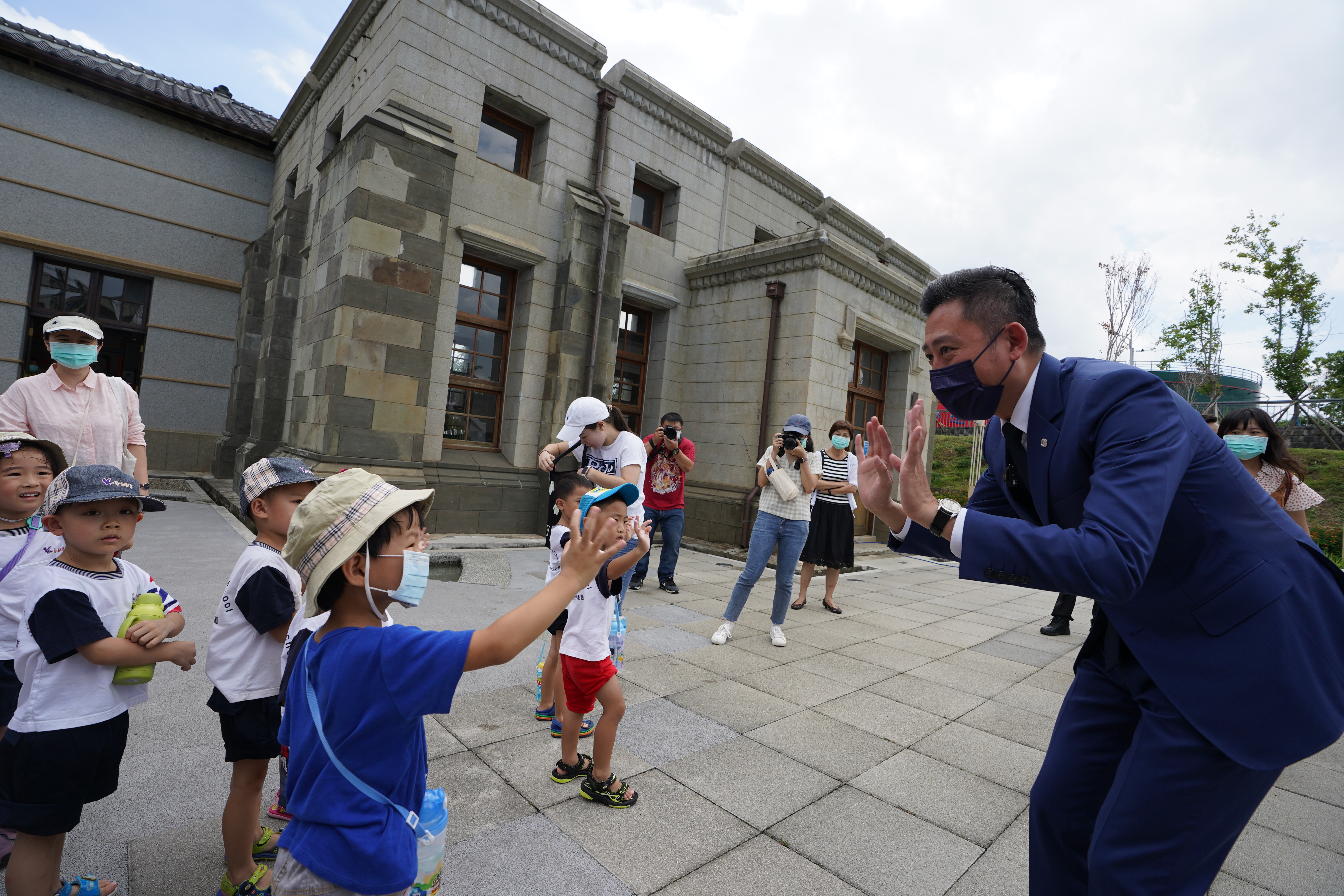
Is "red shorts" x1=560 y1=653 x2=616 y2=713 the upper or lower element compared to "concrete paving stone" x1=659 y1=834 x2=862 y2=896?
upper

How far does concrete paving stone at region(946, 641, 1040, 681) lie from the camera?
17.1ft

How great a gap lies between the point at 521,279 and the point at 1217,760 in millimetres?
9970

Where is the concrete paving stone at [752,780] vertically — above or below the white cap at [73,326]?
below

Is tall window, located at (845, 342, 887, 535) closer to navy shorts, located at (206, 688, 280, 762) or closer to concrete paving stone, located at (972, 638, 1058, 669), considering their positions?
concrete paving stone, located at (972, 638, 1058, 669)

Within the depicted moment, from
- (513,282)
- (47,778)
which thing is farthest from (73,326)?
(513,282)

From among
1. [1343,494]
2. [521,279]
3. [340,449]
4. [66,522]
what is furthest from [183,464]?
[1343,494]

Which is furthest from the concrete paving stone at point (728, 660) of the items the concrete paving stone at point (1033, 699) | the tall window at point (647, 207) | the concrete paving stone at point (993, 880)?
the tall window at point (647, 207)

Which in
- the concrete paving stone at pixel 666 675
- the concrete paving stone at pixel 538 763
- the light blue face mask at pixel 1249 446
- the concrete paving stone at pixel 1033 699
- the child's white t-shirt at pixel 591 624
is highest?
the light blue face mask at pixel 1249 446

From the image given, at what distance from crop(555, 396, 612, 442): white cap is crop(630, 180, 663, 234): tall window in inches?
310

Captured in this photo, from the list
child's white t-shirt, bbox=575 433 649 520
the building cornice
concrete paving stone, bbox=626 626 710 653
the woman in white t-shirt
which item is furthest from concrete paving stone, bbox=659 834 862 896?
the building cornice

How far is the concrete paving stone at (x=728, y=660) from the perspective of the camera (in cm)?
473

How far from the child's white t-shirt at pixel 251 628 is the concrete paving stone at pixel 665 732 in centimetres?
177

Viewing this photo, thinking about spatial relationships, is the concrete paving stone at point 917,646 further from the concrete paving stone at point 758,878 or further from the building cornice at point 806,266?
the building cornice at point 806,266

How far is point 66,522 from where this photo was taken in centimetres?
192
